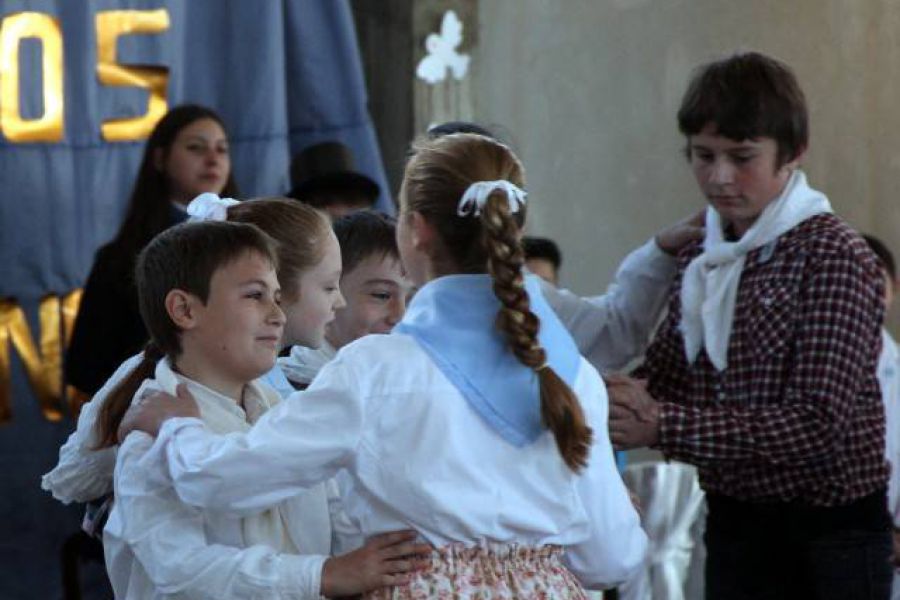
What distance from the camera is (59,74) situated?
4949 millimetres

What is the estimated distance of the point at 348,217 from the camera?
3.35 m

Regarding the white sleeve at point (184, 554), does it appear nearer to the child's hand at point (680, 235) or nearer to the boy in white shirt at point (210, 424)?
the boy in white shirt at point (210, 424)

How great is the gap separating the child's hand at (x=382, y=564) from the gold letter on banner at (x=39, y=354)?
2.72 m

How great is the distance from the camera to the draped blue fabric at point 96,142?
4938mm

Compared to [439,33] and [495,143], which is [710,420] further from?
[439,33]

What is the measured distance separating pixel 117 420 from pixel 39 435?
7.89 ft

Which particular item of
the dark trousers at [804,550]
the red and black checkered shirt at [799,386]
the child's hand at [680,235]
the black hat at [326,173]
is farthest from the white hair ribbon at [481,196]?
the black hat at [326,173]

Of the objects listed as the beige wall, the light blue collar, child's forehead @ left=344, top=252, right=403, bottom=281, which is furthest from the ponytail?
the beige wall

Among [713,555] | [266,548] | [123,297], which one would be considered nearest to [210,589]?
[266,548]

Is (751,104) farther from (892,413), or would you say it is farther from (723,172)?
(892,413)

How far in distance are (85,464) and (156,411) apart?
0.35m

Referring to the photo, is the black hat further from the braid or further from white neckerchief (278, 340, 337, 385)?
the braid

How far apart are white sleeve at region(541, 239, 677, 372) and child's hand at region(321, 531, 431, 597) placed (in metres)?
1.38

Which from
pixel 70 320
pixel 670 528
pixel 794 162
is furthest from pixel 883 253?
pixel 70 320
